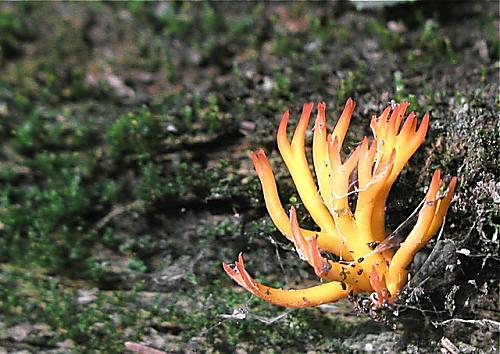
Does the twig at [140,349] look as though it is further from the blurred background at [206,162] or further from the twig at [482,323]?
the twig at [482,323]

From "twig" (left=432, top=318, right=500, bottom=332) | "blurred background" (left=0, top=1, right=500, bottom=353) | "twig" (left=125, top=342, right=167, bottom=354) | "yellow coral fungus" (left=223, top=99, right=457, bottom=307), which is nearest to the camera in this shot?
"yellow coral fungus" (left=223, top=99, right=457, bottom=307)

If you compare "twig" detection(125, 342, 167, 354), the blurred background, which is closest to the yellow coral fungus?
the blurred background

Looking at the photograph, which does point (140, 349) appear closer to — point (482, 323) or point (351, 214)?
point (351, 214)

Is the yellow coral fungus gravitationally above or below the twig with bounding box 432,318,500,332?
above

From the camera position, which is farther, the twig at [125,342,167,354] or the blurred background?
the twig at [125,342,167,354]

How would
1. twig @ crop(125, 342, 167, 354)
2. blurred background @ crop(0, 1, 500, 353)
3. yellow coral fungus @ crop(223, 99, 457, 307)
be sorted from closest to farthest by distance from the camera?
yellow coral fungus @ crop(223, 99, 457, 307), blurred background @ crop(0, 1, 500, 353), twig @ crop(125, 342, 167, 354)

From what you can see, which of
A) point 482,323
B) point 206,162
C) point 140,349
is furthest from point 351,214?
point 206,162

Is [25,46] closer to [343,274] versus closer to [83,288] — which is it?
[83,288]

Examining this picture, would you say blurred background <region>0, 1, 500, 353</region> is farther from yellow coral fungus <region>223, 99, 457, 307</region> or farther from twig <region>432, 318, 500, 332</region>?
yellow coral fungus <region>223, 99, 457, 307</region>
